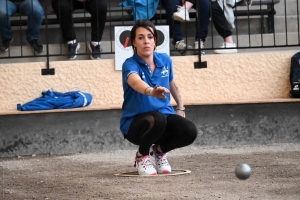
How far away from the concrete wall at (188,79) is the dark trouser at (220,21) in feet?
1.61

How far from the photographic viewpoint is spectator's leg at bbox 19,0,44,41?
1044 centimetres

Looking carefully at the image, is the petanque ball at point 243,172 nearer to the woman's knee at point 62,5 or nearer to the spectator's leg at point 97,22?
the spectator's leg at point 97,22

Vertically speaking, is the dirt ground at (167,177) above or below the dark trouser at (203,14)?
below

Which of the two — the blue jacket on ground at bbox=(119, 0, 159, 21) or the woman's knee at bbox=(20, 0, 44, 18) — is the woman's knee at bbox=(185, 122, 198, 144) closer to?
the blue jacket on ground at bbox=(119, 0, 159, 21)

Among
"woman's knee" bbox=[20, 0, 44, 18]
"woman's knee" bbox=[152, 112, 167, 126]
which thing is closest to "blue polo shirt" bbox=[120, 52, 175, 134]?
"woman's knee" bbox=[152, 112, 167, 126]

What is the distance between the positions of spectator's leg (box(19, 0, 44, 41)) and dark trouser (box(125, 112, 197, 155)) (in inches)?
143

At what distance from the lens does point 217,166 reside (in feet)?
26.3

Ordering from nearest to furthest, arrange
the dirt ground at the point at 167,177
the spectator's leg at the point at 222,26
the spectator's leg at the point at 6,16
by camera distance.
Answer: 1. the dirt ground at the point at 167,177
2. the spectator's leg at the point at 6,16
3. the spectator's leg at the point at 222,26

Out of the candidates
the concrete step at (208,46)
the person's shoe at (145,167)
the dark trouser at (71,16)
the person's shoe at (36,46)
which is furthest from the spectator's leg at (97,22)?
the person's shoe at (145,167)

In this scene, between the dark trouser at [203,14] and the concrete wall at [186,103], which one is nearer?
the concrete wall at [186,103]

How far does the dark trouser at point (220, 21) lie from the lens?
1080cm

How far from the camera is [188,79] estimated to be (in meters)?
10.4

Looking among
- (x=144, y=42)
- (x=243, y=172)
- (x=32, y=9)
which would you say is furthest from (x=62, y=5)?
(x=243, y=172)

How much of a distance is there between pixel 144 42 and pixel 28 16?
370 centimetres
